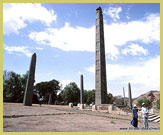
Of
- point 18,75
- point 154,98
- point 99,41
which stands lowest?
point 154,98

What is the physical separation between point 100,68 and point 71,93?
34444 millimetres

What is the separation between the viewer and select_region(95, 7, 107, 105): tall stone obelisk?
68.8 feet

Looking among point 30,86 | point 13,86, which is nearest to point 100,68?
point 30,86

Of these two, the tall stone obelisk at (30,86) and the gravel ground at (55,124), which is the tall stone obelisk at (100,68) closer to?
the tall stone obelisk at (30,86)

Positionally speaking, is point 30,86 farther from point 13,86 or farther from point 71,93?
point 71,93

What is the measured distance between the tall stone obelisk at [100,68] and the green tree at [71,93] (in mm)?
33165

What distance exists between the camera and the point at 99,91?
2098 centimetres

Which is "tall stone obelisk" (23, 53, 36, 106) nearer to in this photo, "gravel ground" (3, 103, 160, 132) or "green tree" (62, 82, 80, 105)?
Result: "gravel ground" (3, 103, 160, 132)

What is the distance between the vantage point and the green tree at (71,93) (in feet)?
176

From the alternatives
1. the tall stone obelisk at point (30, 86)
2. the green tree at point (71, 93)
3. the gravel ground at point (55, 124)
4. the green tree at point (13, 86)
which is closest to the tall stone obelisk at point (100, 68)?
the tall stone obelisk at point (30, 86)

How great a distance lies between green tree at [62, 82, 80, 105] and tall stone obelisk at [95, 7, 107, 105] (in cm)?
3317

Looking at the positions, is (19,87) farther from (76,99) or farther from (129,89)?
(129,89)

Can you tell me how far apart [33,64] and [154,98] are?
237 ft

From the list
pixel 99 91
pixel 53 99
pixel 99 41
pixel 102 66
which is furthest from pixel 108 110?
pixel 53 99
